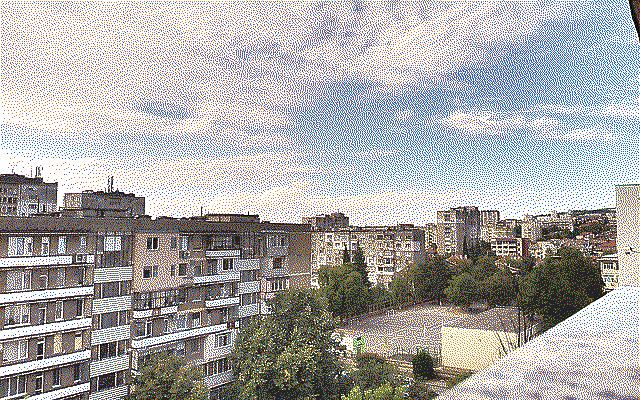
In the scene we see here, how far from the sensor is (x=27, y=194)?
6.46 meters

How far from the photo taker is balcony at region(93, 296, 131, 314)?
477 cm

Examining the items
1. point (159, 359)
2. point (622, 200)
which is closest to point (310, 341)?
point (159, 359)

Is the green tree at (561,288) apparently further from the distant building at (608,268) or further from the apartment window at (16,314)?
the apartment window at (16,314)

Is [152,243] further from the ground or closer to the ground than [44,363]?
further from the ground

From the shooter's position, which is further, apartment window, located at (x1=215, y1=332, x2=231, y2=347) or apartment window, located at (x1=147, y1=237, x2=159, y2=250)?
apartment window, located at (x1=215, y1=332, x2=231, y2=347)

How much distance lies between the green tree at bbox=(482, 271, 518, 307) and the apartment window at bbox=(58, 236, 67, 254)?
790cm

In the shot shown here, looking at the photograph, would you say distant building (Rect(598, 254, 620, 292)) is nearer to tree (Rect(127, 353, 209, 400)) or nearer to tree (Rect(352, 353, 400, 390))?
tree (Rect(352, 353, 400, 390))

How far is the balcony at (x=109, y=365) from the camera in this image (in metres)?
4.70

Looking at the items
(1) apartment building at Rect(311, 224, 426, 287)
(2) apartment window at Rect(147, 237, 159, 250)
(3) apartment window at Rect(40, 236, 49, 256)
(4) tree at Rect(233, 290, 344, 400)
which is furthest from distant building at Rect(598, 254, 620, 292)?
(3) apartment window at Rect(40, 236, 49, 256)

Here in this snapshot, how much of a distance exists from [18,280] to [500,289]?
8.48 meters

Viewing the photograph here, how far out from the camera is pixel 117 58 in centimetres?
732

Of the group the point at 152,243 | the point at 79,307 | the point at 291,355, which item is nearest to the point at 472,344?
the point at 291,355

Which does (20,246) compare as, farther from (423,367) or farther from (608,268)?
(608,268)

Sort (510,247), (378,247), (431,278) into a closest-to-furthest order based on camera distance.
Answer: (431,278), (510,247), (378,247)
